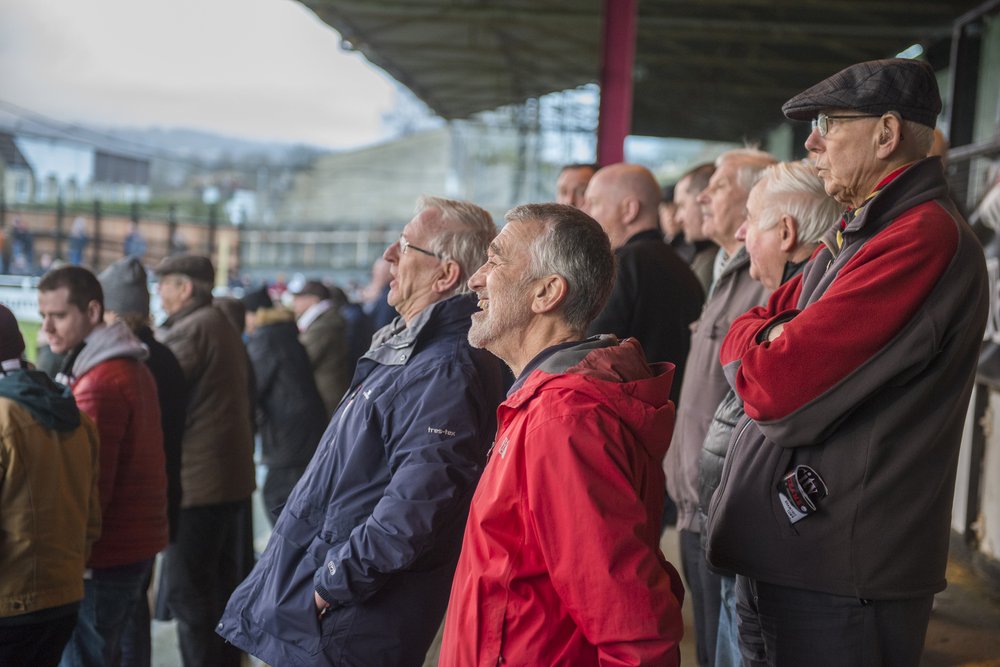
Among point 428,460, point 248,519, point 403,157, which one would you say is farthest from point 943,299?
point 403,157

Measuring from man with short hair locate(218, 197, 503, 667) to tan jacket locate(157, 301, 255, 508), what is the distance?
1.77m

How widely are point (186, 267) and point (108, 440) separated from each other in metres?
1.24

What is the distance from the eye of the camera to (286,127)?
14789 mm

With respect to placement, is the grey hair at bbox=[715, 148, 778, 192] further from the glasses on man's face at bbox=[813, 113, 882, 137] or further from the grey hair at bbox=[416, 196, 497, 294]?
the glasses on man's face at bbox=[813, 113, 882, 137]

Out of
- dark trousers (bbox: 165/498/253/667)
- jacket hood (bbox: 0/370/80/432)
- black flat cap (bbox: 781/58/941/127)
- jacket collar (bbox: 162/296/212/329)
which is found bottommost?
dark trousers (bbox: 165/498/253/667)

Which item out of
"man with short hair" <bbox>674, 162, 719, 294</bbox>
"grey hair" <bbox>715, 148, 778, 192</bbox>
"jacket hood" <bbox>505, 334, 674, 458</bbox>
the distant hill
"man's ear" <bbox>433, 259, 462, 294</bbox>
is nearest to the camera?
"jacket hood" <bbox>505, 334, 674, 458</bbox>

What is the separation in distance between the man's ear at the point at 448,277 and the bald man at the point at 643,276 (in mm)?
855

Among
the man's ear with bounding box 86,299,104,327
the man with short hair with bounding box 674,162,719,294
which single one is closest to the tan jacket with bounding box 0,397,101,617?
the man's ear with bounding box 86,299,104,327

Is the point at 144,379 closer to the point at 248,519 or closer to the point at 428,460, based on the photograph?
the point at 248,519

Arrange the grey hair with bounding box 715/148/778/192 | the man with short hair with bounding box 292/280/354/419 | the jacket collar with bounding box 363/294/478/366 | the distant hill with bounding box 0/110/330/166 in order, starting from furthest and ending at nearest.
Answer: the distant hill with bounding box 0/110/330/166, the man with short hair with bounding box 292/280/354/419, the grey hair with bounding box 715/148/778/192, the jacket collar with bounding box 363/294/478/366

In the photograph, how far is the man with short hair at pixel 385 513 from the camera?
208 cm

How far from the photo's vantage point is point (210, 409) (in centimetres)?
404

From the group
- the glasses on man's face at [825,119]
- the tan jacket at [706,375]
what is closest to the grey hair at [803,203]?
the tan jacket at [706,375]

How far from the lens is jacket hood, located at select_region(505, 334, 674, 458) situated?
59.6 inches
